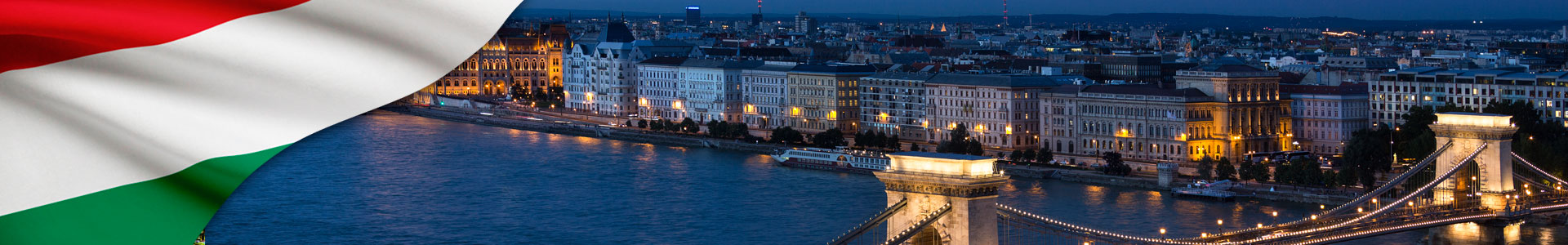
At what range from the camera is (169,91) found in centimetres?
49

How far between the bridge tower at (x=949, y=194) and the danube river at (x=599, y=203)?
2.75 meters

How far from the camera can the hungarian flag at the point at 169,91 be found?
18.7 inches

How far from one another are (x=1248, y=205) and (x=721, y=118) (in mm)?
9017

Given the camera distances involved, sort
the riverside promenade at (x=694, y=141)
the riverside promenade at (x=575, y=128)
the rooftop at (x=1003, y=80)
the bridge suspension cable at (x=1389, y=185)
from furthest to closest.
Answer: the riverside promenade at (x=575, y=128)
the rooftop at (x=1003, y=80)
the riverside promenade at (x=694, y=141)
the bridge suspension cable at (x=1389, y=185)

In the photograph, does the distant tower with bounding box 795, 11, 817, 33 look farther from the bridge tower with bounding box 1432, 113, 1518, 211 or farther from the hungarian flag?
the hungarian flag

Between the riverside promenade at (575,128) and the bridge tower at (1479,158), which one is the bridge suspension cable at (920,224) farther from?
the riverside promenade at (575,128)

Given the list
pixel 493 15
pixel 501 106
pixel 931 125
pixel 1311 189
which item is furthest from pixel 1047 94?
pixel 493 15

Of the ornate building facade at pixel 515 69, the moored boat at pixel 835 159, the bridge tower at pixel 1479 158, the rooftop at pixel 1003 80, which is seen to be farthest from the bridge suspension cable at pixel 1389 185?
the ornate building facade at pixel 515 69

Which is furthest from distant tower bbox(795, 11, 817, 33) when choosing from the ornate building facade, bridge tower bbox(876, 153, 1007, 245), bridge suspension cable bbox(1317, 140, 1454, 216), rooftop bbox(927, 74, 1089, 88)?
bridge tower bbox(876, 153, 1007, 245)

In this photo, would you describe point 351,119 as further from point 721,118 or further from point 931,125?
point 721,118

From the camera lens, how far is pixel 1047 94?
15.8 metres

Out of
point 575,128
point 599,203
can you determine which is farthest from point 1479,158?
point 575,128

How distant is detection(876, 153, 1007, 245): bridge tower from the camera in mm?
6160

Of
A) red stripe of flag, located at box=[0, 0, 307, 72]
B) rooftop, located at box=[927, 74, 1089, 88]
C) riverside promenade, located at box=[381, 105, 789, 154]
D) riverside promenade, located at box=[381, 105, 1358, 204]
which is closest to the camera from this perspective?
red stripe of flag, located at box=[0, 0, 307, 72]
